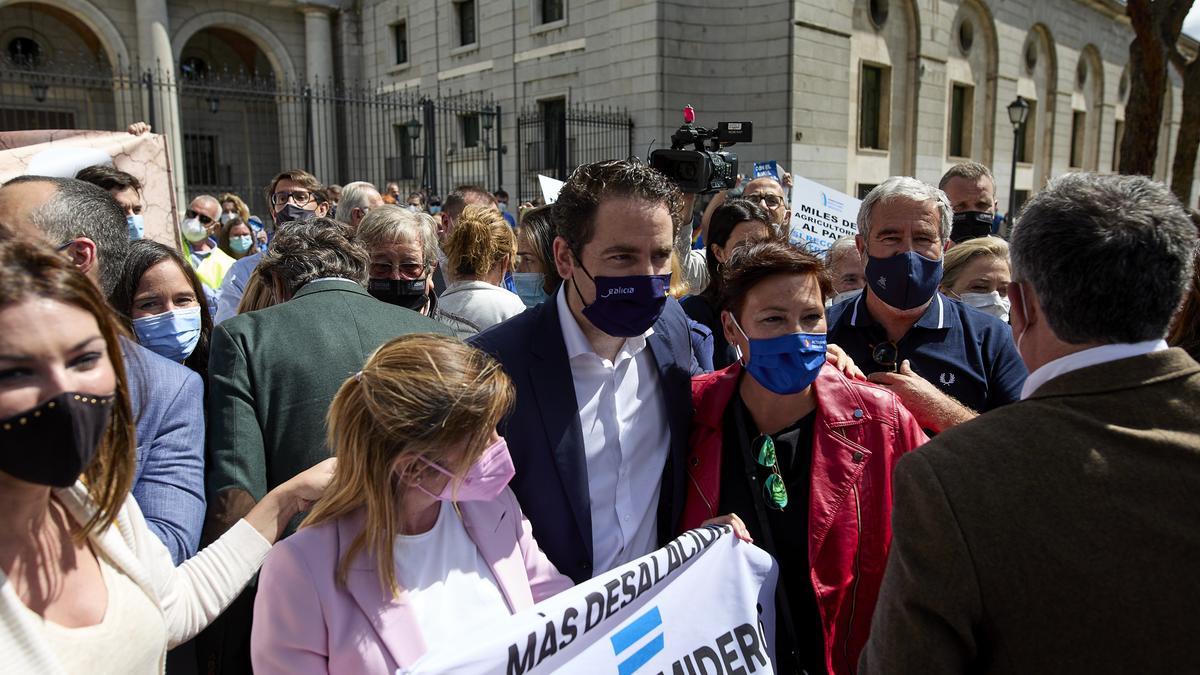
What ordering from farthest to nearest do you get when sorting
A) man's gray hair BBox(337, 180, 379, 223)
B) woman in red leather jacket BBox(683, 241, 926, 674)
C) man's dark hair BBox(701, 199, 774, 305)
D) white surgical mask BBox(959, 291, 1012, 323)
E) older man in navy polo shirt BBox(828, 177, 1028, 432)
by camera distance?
man's gray hair BBox(337, 180, 379, 223) → man's dark hair BBox(701, 199, 774, 305) → white surgical mask BBox(959, 291, 1012, 323) → older man in navy polo shirt BBox(828, 177, 1028, 432) → woman in red leather jacket BBox(683, 241, 926, 674)

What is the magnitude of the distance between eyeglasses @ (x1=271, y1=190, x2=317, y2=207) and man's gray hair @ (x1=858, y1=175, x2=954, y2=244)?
4.55 m

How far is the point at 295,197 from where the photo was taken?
19.8ft

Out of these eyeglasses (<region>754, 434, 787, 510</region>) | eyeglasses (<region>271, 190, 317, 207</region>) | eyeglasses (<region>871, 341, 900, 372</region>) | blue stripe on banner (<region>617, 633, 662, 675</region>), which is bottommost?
blue stripe on banner (<region>617, 633, 662, 675</region>)

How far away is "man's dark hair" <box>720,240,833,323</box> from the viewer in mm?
2371

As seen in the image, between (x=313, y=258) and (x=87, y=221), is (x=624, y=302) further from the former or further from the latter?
(x=87, y=221)

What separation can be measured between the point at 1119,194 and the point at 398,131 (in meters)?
26.4

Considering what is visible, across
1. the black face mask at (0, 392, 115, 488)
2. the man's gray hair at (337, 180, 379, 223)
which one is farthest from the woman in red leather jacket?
the man's gray hair at (337, 180, 379, 223)

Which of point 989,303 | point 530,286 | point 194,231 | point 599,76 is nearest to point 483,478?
point 989,303

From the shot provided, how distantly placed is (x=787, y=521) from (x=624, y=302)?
82cm

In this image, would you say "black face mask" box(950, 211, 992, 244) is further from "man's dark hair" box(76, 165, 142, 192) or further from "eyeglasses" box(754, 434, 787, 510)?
"man's dark hair" box(76, 165, 142, 192)

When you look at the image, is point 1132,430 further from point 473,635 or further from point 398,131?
point 398,131

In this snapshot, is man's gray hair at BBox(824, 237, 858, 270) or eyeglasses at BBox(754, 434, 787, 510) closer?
eyeglasses at BBox(754, 434, 787, 510)

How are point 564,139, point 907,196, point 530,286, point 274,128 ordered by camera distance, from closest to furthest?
point 907,196, point 530,286, point 564,139, point 274,128

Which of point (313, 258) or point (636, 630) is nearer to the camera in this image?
point (636, 630)
